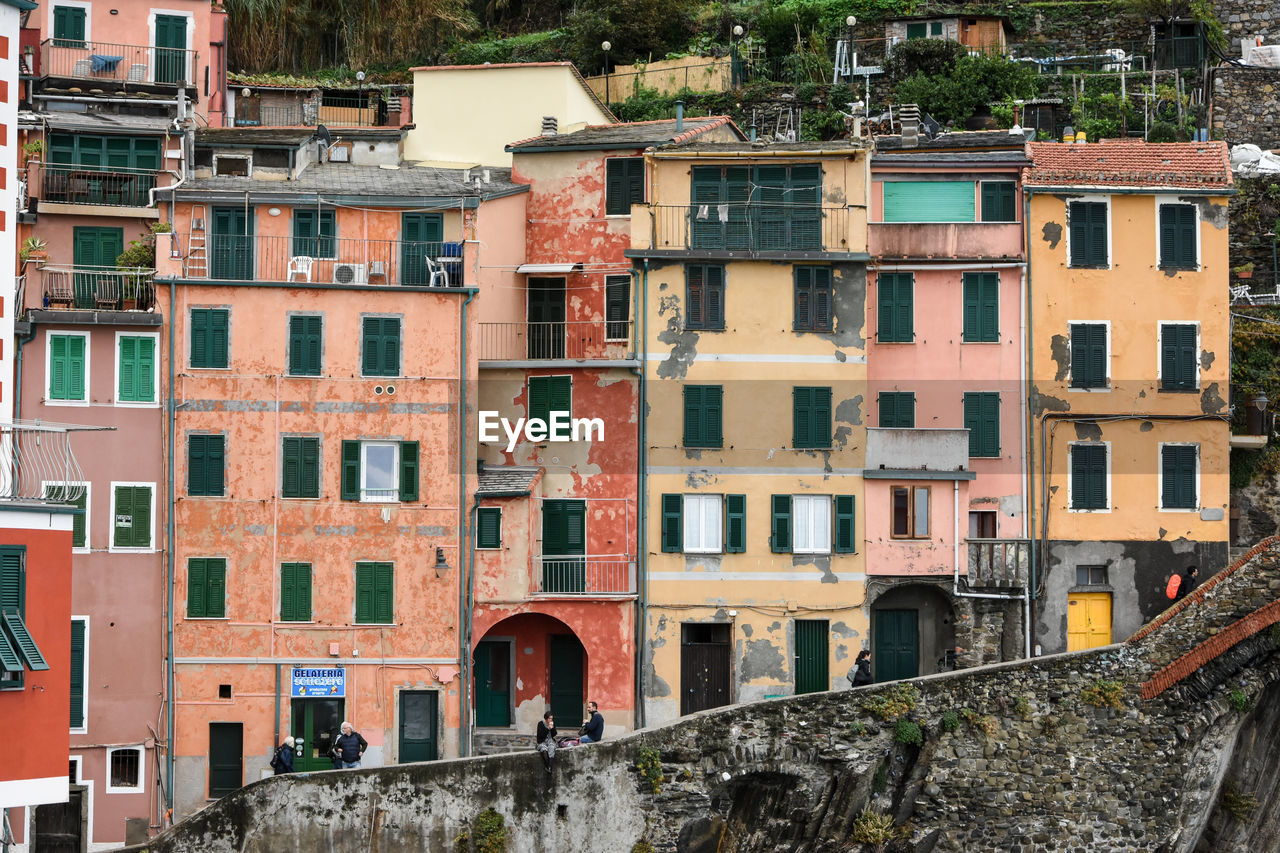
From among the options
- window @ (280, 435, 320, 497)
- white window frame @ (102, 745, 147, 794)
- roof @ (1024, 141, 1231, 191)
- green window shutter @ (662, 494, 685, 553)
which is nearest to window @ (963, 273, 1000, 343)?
roof @ (1024, 141, 1231, 191)

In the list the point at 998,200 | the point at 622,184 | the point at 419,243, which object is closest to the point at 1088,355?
the point at 998,200

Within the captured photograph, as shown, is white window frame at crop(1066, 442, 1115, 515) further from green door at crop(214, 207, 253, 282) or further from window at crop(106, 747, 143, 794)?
window at crop(106, 747, 143, 794)

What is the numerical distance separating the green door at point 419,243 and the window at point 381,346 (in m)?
1.92

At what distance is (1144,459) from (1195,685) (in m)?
6.92

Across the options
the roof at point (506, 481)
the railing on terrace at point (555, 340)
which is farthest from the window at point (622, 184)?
the roof at point (506, 481)

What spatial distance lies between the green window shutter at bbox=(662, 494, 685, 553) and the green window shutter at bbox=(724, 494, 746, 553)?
3.58 ft

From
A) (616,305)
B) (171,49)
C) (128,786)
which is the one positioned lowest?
(128,786)

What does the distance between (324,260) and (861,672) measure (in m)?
16.8

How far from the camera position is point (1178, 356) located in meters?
53.1

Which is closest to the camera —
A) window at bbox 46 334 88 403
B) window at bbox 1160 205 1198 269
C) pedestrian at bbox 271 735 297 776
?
pedestrian at bbox 271 735 297 776

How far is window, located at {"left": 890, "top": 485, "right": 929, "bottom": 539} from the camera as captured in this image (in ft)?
171

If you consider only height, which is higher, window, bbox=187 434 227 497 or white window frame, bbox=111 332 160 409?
white window frame, bbox=111 332 160 409

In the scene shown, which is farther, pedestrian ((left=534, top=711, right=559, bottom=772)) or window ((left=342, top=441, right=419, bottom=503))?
window ((left=342, top=441, right=419, bottom=503))

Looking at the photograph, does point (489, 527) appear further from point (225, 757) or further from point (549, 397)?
point (225, 757)
